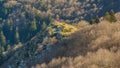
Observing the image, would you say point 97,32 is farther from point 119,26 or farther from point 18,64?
point 18,64

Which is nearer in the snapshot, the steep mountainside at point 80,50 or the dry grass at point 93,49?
the dry grass at point 93,49

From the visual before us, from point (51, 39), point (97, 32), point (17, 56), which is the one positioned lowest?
point (17, 56)

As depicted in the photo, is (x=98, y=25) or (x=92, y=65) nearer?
(x=92, y=65)

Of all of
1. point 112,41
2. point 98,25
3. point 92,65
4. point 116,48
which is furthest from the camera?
point 98,25

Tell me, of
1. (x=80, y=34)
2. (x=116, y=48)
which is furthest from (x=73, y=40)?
(x=116, y=48)

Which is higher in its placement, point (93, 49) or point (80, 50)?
point (93, 49)

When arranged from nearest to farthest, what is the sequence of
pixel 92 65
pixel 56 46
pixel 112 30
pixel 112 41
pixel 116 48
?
pixel 92 65 → pixel 116 48 → pixel 112 41 → pixel 112 30 → pixel 56 46

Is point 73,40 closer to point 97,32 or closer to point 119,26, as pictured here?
point 97,32

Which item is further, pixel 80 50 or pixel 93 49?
pixel 80 50

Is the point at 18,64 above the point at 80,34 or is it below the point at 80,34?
below

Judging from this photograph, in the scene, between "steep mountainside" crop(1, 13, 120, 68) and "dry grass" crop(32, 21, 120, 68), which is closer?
"dry grass" crop(32, 21, 120, 68)
